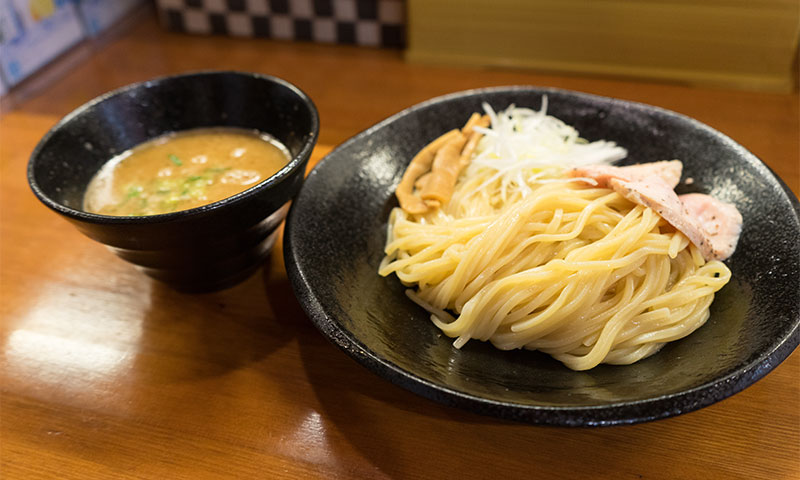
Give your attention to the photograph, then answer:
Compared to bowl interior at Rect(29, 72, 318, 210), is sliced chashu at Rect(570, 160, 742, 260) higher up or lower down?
lower down

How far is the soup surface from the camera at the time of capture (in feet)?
5.41

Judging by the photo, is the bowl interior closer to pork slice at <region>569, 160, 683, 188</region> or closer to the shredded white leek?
the shredded white leek

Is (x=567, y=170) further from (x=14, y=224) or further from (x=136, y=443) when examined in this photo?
(x=14, y=224)

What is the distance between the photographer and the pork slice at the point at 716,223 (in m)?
1.54

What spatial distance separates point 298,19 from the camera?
10.7ft

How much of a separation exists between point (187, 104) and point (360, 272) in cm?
87

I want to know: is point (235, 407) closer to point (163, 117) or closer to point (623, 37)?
point (163, 117)

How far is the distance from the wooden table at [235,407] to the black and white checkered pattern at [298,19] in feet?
5.59

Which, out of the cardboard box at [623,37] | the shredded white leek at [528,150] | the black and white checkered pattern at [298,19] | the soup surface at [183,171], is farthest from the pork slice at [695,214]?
the black and white checkered pattern at [298,19]

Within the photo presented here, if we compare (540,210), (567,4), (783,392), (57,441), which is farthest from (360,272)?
(567,4)

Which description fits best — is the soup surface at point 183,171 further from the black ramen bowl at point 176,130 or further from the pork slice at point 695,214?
the pork slice at point 695,214

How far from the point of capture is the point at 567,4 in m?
2.68

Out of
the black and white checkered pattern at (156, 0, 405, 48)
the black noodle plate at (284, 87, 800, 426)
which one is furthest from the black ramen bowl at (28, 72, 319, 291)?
the black and white checkered pattern at (156, 0, 405, 48)

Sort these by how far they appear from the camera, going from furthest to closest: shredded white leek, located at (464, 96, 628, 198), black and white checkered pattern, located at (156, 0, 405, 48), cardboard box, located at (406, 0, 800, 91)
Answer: black and white checkered pattern, located at (156, 0, 405, 48) → cardboard box, located at (406, 0, 800, 91) → shredded white leek, located at (464, 96, 628, 198)
